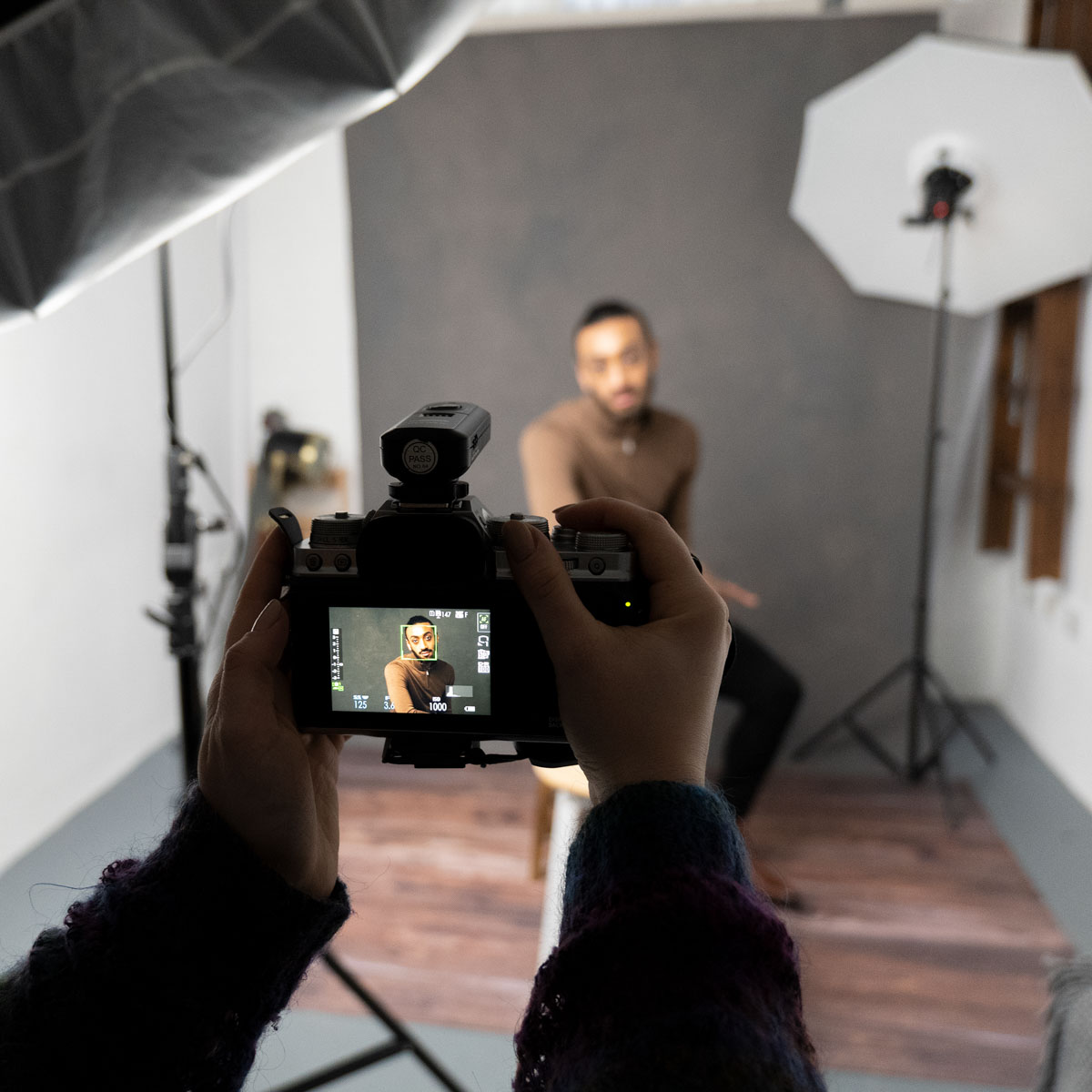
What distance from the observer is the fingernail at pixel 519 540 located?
52 cm

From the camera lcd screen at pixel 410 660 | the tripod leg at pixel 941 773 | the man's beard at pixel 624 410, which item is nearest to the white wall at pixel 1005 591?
the tripod leg at pixel 941 773

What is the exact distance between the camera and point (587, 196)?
2494 mm

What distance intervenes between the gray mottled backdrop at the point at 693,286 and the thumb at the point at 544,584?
208 cm

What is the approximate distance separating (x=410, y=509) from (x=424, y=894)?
1.54 m

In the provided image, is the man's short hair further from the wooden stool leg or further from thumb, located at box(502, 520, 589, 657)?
thumb, located at box(502, 520, 589, 657)

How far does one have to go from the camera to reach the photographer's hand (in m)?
0.50

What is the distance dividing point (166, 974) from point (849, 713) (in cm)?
226

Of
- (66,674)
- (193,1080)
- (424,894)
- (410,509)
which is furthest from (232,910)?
(66,674)

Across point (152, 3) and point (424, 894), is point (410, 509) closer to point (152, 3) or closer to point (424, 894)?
point (152, 3)

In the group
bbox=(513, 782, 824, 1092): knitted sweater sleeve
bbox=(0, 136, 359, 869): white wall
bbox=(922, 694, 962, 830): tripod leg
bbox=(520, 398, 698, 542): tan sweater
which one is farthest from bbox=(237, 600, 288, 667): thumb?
bbox=(922, 694, 962, 830): tripod leg

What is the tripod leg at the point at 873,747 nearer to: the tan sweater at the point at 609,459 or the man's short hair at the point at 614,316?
the tan sweater at the point at 609,459

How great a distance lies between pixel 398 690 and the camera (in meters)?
0.57

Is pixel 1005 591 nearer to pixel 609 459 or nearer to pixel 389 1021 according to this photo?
pixel 609 459

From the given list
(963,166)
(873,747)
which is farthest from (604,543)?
(873,747)
